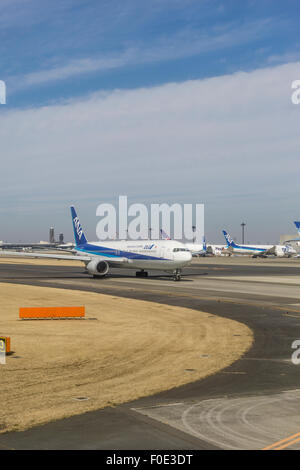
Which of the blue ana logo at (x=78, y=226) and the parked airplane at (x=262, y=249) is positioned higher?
the blue ana logo at (x=78, y=226)

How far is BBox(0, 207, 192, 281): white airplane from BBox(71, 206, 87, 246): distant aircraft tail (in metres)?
1.51

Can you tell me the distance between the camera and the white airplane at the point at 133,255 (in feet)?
187

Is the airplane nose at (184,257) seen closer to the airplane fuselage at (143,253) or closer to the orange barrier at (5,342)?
the airplane fuselage at (143,253)

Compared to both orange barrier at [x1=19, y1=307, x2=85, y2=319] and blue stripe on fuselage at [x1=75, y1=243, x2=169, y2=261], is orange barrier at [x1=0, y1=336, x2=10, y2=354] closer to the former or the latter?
orange barrier at [x1=19, y1=307, x2=85, y2=319]

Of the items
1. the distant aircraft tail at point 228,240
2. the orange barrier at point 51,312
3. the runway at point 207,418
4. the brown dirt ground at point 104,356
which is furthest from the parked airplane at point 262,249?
the runway at point 207,418

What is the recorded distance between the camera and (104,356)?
18266 mm

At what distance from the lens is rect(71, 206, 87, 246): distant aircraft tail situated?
221ft

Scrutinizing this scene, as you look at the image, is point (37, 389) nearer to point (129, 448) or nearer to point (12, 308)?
point (129, 448)

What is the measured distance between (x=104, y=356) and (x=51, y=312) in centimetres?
1021

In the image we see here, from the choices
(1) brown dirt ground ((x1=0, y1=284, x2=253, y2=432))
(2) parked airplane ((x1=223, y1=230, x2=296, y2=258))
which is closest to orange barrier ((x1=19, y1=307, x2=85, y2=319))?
(1) brown dirt ground ((x1=0, y1=284, x2=253, y2=432))

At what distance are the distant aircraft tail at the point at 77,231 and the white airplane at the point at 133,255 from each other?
1.51m

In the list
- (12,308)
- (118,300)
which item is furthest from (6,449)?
(118,300)

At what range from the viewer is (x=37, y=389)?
13.5 metres
